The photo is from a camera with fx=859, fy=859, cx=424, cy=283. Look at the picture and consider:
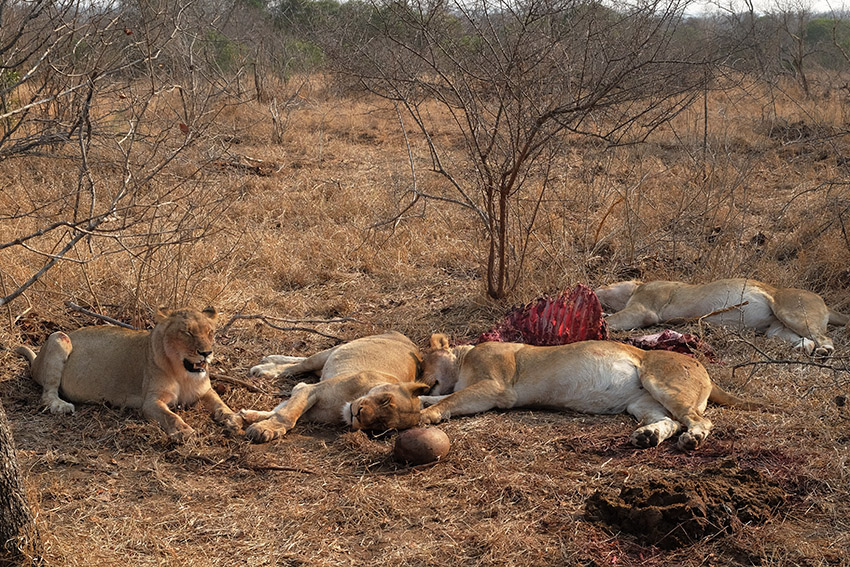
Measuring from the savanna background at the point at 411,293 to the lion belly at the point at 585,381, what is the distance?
0.18 meters

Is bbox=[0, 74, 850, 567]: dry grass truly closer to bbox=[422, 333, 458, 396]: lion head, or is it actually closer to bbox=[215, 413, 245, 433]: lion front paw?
bbox=[215, 413, 245, 433]: lion front paw

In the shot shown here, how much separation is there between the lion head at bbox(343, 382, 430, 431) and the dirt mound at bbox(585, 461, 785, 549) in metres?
1.17

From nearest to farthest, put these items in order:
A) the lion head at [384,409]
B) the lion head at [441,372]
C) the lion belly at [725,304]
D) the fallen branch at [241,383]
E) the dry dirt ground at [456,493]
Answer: the dry dirt ground at [456,493] → the lion head at [384,409] → the fallen branch at [241,383] → the lion head at [441,372] → the lion belly at [725,304]

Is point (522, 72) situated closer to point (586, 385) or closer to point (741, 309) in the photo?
point (741, 309)

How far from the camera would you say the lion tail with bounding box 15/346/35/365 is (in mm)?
5145

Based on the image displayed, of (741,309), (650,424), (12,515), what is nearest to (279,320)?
(650,424)

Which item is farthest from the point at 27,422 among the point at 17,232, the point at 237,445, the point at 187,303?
the point at 17,232

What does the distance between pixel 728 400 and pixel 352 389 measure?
2.12 metres

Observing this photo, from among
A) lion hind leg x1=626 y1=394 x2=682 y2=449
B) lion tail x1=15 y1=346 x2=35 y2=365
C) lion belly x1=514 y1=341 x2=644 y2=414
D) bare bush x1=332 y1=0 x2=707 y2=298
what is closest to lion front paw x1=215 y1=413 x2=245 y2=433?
lion tail x1=15 y1=346 x2=35 y2=365

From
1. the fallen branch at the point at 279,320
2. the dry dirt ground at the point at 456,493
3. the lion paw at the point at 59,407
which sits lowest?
the dry dirt ground at the point at 456,493

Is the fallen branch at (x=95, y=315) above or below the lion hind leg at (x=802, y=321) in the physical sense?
above

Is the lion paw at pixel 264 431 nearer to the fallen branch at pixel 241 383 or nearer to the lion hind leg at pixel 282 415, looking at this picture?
the lion hind leg at pixel 282 415

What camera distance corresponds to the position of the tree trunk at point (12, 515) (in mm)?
2982

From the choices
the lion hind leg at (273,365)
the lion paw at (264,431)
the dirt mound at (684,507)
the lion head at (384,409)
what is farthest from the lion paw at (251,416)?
the dirt mound at (684,507)
